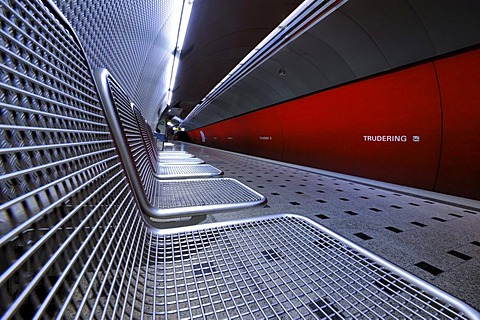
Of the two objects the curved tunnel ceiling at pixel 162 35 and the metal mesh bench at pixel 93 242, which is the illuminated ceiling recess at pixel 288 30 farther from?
the metal mesh bench at pixel 93 242

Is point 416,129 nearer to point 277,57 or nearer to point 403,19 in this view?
point 403,19

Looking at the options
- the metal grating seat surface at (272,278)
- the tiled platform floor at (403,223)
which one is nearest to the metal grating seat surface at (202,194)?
the metal grating seat surface at (272,278)

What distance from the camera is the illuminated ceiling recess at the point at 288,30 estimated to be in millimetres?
4762

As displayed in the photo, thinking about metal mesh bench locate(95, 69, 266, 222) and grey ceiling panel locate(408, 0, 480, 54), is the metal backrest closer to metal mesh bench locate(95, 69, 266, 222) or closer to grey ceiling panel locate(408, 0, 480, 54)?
metal mesh bench locate(95, 69, 266, 222)

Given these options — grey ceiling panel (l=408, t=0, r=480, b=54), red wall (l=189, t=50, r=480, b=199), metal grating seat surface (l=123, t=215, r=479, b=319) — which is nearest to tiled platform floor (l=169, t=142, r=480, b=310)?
red wall (l=189, t=50, r=480, b=199)

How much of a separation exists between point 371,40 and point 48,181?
6.57 m

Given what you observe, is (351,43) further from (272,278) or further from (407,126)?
(272,278)

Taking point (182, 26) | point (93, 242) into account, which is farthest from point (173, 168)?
point (182, 26)

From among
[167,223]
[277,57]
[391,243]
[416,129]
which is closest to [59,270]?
[167,223]

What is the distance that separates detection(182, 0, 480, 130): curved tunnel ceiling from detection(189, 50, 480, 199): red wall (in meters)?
0.34

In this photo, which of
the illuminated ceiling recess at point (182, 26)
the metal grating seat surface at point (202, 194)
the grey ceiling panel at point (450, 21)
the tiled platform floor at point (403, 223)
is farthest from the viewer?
the illuminated ceiling recess at point (182, 26)

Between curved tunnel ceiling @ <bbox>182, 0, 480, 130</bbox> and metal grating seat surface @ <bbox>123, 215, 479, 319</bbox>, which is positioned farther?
curved tunnel ceiling @ <bbox>182, 0, 480, 130</bbox>

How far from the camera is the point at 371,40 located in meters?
5.39

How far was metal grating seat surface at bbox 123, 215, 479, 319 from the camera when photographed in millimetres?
659
